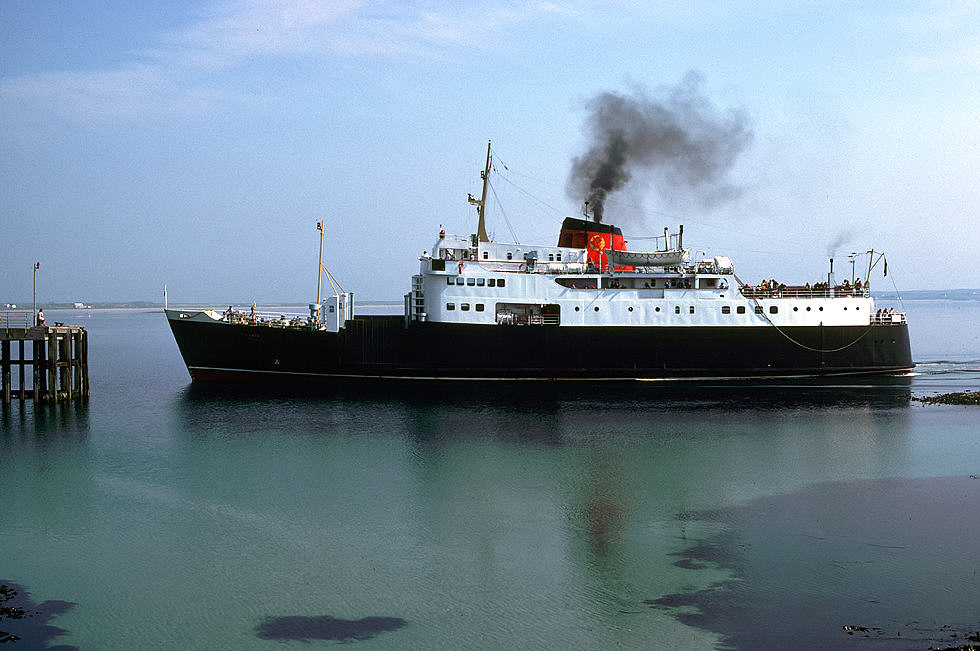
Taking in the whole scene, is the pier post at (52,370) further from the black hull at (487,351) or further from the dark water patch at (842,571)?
the dark water patch at (842,571)

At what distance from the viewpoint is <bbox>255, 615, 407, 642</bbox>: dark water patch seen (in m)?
10.4

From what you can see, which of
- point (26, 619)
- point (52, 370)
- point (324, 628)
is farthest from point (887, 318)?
point (52, 370)

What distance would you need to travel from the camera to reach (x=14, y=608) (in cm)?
1097

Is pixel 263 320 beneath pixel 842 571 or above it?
above

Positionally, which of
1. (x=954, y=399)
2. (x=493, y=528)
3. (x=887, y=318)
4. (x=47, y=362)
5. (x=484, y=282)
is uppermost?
(x=484, y=282)

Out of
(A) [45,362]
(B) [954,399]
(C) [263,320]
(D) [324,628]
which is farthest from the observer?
(C) [263,320]

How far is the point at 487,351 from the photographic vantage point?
108ft

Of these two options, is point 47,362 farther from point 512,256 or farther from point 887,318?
point 887,318

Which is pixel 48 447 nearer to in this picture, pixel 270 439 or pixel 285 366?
pixel 270 439

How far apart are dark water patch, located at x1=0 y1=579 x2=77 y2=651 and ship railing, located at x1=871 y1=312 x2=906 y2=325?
3387cm

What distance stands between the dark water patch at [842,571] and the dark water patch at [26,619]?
8.20 metres

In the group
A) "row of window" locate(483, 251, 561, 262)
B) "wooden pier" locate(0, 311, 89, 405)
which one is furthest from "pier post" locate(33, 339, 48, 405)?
"row of window" locate(483, 251, 561, 262)

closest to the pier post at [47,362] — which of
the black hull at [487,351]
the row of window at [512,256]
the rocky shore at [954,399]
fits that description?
the black hull at [487,351]

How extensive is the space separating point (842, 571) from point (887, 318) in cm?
2679
